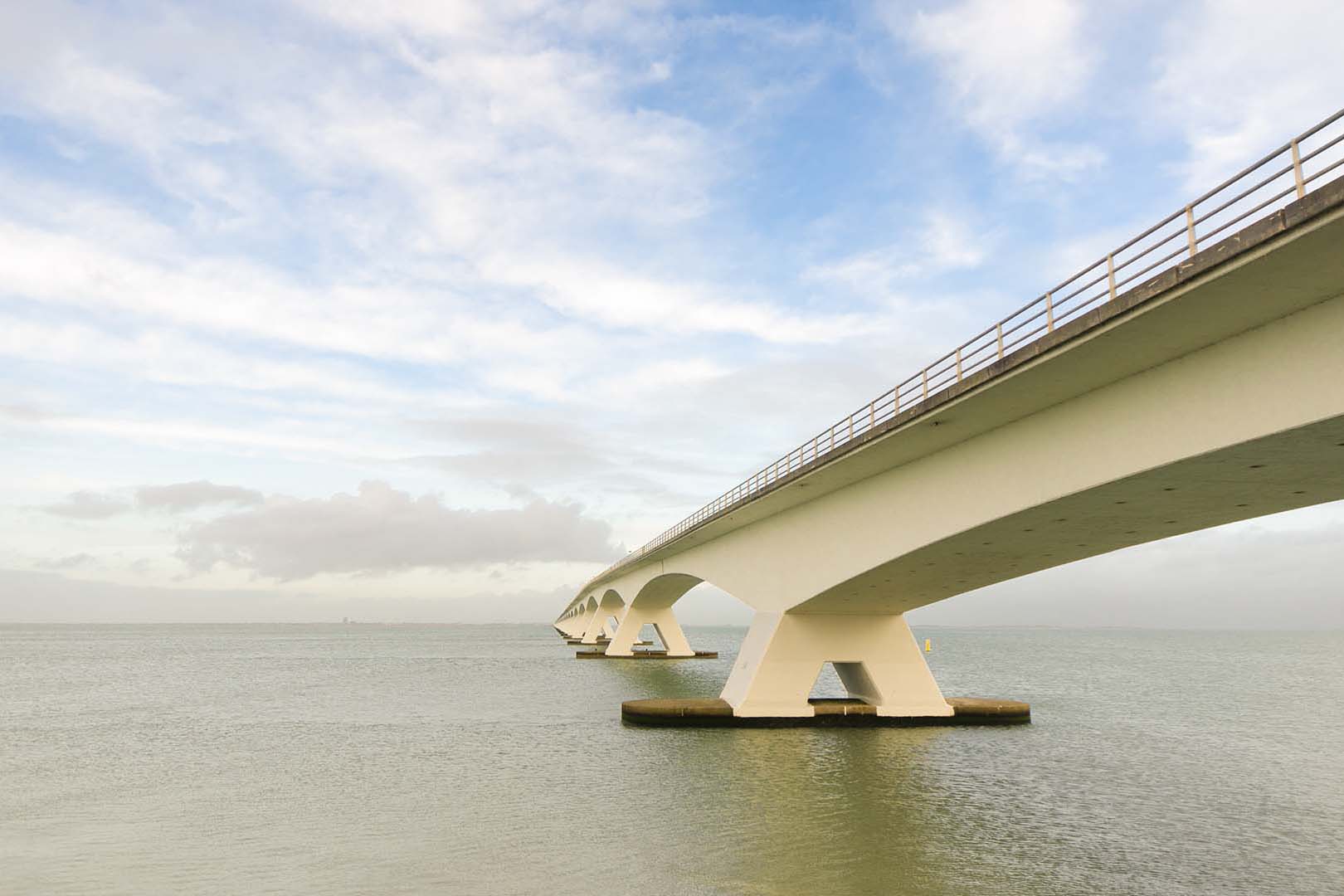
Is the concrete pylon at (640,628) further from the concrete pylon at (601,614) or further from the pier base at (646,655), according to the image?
the concrete pylon at (601,614)

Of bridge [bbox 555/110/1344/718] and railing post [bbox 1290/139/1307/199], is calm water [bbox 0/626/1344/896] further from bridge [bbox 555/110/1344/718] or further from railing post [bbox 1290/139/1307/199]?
railing post [bbox 1290/139/1307/199]

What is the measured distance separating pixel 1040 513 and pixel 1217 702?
3652 cm

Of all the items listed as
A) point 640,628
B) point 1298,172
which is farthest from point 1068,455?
point 640,628

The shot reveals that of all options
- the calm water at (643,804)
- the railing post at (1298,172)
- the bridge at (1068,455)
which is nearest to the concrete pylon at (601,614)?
the calm water at (643,804)

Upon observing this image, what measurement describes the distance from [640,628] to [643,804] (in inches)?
2592

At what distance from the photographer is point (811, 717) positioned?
30.7 metres

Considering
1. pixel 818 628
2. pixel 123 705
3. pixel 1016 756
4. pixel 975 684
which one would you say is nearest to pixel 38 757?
pixel 123 705

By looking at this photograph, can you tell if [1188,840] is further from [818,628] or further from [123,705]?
[123,705]

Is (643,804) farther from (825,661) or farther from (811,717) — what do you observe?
(825,661)

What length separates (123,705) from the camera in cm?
4225

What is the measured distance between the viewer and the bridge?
12.2 meters

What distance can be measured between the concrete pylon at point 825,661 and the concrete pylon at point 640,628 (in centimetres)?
4914

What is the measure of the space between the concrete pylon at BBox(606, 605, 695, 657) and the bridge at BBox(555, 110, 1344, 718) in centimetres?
4720

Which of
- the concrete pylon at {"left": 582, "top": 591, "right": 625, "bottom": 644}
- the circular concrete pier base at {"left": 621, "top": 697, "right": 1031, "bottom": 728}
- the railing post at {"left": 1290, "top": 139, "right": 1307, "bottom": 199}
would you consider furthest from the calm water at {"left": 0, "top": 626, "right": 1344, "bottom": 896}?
the concrete pylon at {"left": 582, "top": 591, "right": 625, "bottom": 644}
